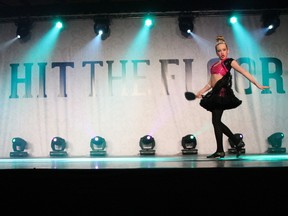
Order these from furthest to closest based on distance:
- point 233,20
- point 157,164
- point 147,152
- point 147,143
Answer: point 233,20, point 147,143, point 147,152, point 157,164

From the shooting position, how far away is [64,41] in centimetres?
650

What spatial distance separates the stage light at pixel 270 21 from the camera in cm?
604

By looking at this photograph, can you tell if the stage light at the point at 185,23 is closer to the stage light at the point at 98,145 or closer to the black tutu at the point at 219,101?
the stage light at the point at 98,145

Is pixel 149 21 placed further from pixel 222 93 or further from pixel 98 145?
pixel 222 93

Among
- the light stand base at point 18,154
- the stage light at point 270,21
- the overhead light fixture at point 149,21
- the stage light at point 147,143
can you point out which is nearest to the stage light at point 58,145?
the light stand base at point 18,154

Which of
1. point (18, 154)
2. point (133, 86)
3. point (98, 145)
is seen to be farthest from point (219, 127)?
point (18, 154)

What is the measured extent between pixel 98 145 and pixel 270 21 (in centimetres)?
393

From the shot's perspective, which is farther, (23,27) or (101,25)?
(23,27)

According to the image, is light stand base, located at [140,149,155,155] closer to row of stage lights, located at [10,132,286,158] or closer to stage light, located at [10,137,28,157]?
row of stage lights, located at [10,132,286,158]

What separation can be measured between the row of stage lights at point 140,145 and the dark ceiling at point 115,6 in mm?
2328

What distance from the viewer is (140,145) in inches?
239
